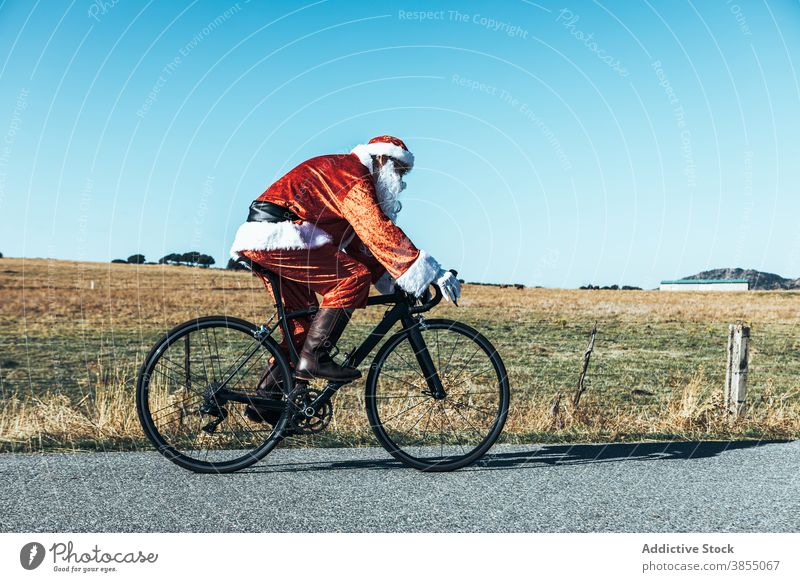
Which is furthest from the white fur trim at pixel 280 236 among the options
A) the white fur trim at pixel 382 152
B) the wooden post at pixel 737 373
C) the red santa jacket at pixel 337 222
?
the wooden post at pixel 737 373

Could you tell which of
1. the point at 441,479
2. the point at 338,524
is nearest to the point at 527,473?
the point at 441,479

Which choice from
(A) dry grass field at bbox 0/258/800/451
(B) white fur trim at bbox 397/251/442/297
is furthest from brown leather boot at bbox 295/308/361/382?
(A) dry grass field at bbox 0/258/800/451

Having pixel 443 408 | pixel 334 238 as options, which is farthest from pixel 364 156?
pixel 443 408

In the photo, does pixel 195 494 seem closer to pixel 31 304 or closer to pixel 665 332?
pixel 665 332

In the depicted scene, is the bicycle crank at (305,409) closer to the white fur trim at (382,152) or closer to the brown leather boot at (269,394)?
the brown leather boot at (269,394)

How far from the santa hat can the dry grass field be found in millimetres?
2139

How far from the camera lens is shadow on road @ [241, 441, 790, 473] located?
500 centimetres

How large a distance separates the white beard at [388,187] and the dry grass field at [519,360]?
187 centimetres

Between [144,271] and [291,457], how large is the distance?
6153 cm

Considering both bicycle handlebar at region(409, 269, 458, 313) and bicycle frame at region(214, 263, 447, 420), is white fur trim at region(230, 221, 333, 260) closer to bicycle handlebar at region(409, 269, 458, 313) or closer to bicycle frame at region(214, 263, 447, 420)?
bicycle frame at region(214, 263, 447, 420)

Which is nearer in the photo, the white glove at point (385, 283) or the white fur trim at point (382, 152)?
the white fur trim at point (382, 152)

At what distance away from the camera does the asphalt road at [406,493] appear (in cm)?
383

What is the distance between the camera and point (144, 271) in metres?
63.2

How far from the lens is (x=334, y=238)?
4930 mm
